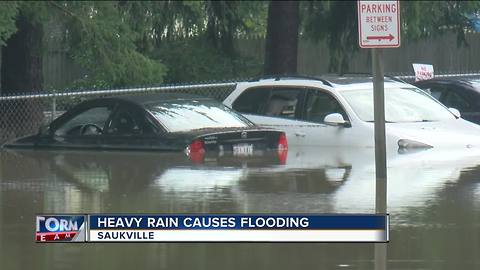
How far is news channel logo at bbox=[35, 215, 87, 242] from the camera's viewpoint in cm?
937

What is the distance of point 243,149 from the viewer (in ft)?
52.2

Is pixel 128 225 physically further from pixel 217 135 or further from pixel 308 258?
pixel 217 135

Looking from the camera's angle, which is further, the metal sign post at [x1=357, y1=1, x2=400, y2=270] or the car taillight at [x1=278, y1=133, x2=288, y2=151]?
the car taillight at [x1=278, y1=133, x2=288, y2=151]

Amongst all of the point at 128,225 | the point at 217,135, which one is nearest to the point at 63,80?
the point at 217,135

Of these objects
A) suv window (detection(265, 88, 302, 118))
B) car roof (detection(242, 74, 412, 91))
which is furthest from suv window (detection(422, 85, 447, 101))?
suv window (detection(265, 88, 302, 118))

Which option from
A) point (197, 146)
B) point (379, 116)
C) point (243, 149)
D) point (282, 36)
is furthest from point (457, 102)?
point (379, 116)

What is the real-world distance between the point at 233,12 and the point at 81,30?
675 centimetres

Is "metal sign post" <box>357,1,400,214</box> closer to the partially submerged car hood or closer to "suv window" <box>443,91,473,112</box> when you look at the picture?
the partially submerged car hood

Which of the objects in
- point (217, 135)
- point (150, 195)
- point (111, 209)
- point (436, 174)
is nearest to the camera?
point (111, 209)

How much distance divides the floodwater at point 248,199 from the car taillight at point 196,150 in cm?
12

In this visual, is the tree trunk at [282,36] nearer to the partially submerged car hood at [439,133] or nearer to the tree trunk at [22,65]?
the tree trunk at [22,65]

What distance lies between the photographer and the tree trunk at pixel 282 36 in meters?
25.7

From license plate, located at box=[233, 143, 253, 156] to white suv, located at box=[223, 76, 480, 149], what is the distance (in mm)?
1237

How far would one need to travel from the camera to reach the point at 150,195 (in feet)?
41.3
